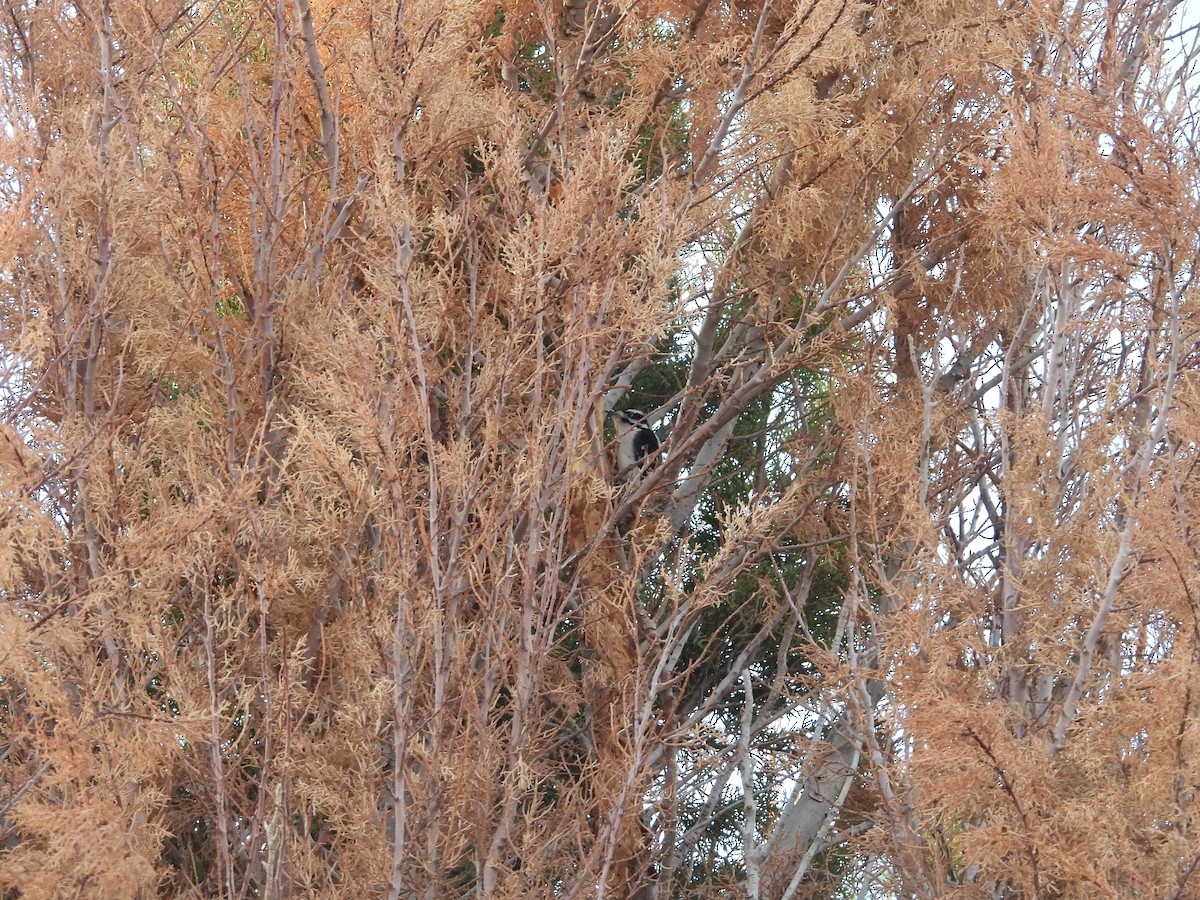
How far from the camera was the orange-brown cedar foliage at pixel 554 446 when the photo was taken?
206 inches

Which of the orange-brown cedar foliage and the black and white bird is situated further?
the black and white bird

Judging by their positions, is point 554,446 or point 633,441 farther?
point 633,441

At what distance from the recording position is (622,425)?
364 inches

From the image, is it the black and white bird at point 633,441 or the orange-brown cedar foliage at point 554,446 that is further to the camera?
the black and white bird at point 633,441

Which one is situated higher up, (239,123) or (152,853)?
(239,123)

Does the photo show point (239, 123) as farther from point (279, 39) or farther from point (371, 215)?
point (371, 215)

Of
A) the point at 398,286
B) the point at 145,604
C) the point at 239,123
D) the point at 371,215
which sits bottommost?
the point at 145,604

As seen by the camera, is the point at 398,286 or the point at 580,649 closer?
the point at 398,286

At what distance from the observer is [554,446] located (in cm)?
575

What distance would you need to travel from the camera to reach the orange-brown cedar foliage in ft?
17.2

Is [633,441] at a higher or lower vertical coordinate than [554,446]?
higher

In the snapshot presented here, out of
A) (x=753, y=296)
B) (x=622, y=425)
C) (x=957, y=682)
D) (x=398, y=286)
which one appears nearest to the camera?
(x=957, y=682)

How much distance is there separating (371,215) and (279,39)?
95 centimetres

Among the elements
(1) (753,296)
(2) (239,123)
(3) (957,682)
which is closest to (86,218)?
(2) (239,123)
